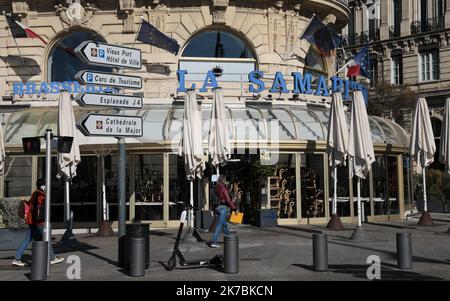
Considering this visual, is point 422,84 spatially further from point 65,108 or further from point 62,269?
point 62,269

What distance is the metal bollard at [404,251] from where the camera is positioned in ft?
36.4

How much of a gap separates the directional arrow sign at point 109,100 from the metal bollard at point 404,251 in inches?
228

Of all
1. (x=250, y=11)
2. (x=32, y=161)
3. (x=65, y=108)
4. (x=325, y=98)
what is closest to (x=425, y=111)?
(x=325, y=98)

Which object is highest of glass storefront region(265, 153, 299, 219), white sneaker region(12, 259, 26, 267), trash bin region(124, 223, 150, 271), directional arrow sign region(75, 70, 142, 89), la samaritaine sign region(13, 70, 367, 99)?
la samaritaine sign region(13, 70, 367, 99)

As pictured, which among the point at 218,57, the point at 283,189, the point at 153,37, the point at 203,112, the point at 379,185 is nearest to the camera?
the point at 283,189

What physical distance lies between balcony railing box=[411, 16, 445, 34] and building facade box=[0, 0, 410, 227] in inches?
995

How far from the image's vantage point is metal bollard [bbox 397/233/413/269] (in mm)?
11086

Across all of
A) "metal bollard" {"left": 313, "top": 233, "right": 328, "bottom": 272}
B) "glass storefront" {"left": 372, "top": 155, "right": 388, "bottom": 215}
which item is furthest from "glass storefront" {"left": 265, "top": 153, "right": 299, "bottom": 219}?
"metal bollard" {"left": 313, "top": 233, "right": 328, "bottom": 272}

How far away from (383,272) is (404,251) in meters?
0.57

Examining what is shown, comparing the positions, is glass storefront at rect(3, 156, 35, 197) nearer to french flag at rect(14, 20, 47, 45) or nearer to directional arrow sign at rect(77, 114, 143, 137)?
french flag at rect(14, 20, 47, 45)

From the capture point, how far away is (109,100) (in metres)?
12.1

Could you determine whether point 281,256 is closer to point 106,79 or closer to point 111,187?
point 106,79

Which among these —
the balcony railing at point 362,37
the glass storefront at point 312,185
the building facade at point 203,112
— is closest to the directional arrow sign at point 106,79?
the building facade at point 203,112

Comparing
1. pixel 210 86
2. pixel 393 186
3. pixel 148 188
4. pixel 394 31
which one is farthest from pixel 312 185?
pixel 394 31
